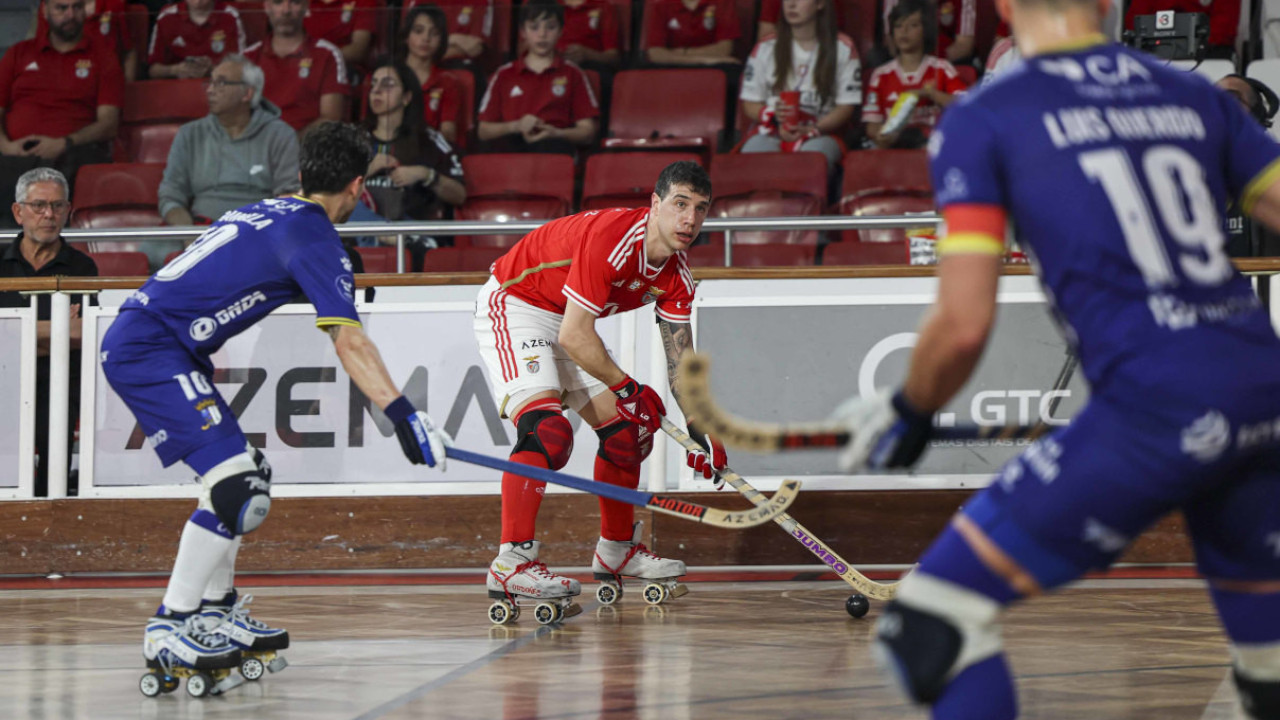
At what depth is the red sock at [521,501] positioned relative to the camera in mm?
5473

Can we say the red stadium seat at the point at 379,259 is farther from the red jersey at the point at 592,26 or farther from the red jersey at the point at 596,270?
the red jersey at the point at 596,270

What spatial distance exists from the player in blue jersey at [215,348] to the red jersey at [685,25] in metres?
5.36

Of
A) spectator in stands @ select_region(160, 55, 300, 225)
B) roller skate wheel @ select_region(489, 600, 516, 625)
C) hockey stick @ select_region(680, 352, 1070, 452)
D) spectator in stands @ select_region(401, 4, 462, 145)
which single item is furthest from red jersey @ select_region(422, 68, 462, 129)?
hockey stick @ select_region(680, 352, 1070, 452)

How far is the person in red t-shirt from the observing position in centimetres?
534

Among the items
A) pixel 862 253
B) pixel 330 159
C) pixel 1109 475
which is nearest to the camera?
pixel 1109 475

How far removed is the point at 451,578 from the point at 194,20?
4201mm

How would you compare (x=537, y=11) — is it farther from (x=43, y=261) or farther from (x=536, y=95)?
(x=43, y=261)

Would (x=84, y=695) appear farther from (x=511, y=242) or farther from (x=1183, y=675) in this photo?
(x=511, y=242)

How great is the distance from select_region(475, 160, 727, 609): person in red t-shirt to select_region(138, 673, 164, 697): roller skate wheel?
163 cm

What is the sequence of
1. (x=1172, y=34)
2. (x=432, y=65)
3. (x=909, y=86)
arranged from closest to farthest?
(x=1172, y=34) < (x=909, y=86) < (x=432, y=65)

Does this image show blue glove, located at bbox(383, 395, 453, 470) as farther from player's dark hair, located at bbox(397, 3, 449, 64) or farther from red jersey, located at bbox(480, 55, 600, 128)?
red jersey, located at bbox(480, 55, 600, 128)

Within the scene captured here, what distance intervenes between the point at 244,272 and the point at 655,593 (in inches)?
95.8

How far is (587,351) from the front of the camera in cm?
528

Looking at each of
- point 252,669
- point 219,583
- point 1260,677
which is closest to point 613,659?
point 252,669
